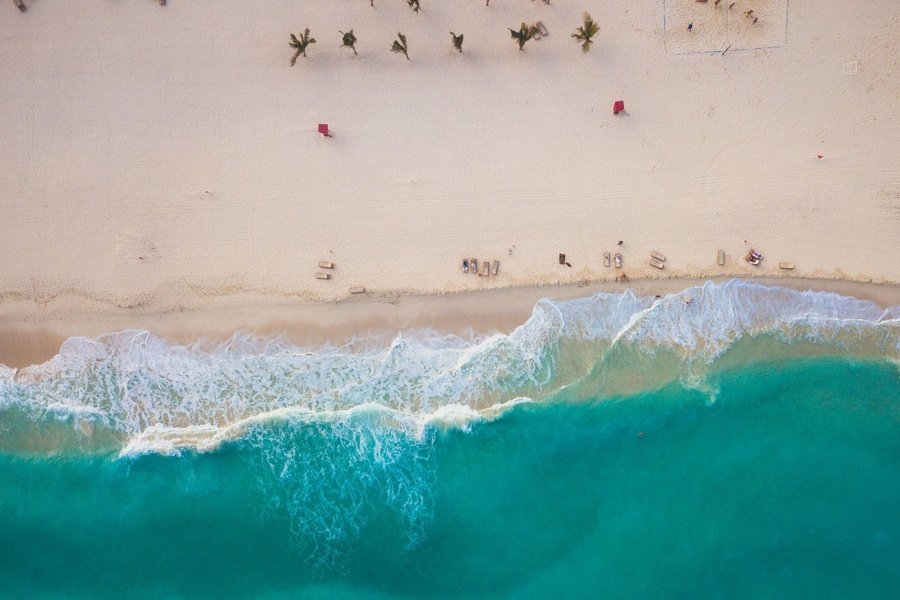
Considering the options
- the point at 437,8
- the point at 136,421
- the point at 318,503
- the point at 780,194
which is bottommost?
the point at 318,503

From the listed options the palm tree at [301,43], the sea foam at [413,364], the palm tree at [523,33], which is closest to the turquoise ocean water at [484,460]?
the sea foam at [413,364]

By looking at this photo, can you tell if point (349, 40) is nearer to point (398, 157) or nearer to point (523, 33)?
point (398, 157)

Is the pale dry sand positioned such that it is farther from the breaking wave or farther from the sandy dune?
the breaking wave

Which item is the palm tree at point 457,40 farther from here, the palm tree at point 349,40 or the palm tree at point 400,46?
the palm tree at point 349,40

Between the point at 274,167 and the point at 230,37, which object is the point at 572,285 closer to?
the point at 274,167

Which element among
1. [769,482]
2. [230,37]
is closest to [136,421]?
[230,37]

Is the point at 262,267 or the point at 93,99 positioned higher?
the point at 93,99

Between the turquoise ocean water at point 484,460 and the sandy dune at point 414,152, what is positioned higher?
A: the sandy dune at point 414,152

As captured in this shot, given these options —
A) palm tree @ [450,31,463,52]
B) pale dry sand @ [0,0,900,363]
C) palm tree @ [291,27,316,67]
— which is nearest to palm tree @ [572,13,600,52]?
pale dry sand @ [0,0,900,363]
